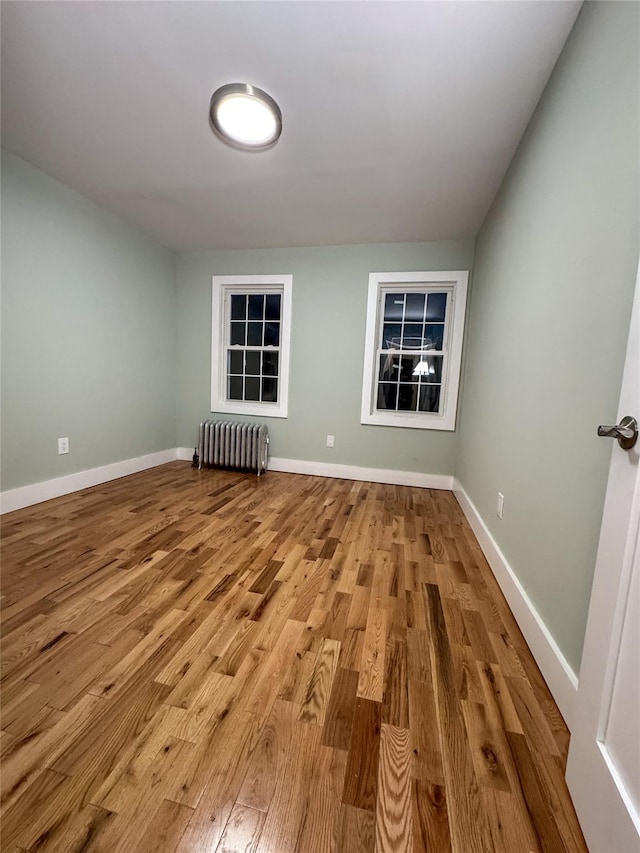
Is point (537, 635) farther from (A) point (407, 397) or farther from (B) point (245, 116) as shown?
(B) point (245, 116)

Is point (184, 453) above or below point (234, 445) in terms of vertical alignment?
below

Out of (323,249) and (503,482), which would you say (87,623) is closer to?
(503,482)

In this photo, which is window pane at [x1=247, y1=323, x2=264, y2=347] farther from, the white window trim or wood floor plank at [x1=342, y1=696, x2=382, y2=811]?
wood floor plank at [x1=342, y1=696, x2=382, y2=811]

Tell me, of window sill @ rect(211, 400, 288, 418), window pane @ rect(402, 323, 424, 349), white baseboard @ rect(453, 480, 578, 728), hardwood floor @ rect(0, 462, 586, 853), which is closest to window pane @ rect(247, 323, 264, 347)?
window sill @ rect(211, 400, 288, 418)

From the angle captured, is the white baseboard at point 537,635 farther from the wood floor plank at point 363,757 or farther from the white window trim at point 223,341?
the white window trim at point 223,341

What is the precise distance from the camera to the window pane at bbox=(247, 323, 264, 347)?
3883 mm

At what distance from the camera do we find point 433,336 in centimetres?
348

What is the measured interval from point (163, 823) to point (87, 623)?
87 cm

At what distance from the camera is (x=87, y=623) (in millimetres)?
1349

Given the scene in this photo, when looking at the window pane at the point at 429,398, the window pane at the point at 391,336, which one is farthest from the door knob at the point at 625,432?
the window pane at the point at 391,336

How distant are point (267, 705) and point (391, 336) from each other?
10.8 feet

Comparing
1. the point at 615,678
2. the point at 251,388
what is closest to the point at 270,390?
the point at 251,388

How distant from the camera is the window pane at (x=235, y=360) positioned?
13.1ft

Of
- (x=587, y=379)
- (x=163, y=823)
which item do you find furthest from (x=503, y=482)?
(x=163, y=823)
